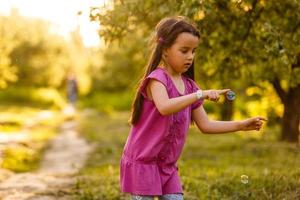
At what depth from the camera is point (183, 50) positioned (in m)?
4.56

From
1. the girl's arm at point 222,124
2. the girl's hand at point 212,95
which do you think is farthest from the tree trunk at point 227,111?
the girl's hand at point 212,95

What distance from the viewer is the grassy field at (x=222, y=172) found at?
24.5 feet

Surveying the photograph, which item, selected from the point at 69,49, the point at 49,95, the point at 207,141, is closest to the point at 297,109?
the point at 207,141

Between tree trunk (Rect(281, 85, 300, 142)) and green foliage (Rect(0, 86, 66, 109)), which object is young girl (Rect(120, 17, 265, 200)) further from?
green foliage (Rect(0, 86, 66, 109))

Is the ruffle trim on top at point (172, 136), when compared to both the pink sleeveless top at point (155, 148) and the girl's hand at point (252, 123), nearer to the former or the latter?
the pink sleeveless top at point (155, 148)

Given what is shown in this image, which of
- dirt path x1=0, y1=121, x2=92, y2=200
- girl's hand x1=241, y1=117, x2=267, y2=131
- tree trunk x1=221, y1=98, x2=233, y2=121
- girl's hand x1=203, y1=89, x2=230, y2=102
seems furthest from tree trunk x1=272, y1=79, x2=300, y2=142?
girl's hand x1=203, y1=89, x2=230, y2=102

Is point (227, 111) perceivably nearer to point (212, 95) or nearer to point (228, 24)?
point (228, 24)

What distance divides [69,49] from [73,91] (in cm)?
1652

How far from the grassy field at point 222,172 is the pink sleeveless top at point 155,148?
259cm

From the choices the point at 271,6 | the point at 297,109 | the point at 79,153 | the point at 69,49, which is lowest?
the point at 79,153

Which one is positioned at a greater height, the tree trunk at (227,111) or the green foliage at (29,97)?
the green foliage at (29,97)

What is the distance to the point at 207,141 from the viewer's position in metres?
18.8

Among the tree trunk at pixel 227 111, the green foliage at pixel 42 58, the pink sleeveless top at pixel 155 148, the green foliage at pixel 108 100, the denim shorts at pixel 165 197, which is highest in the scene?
the green foliage at pixel 42 58

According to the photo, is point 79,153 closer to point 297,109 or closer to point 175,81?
point 297,109
